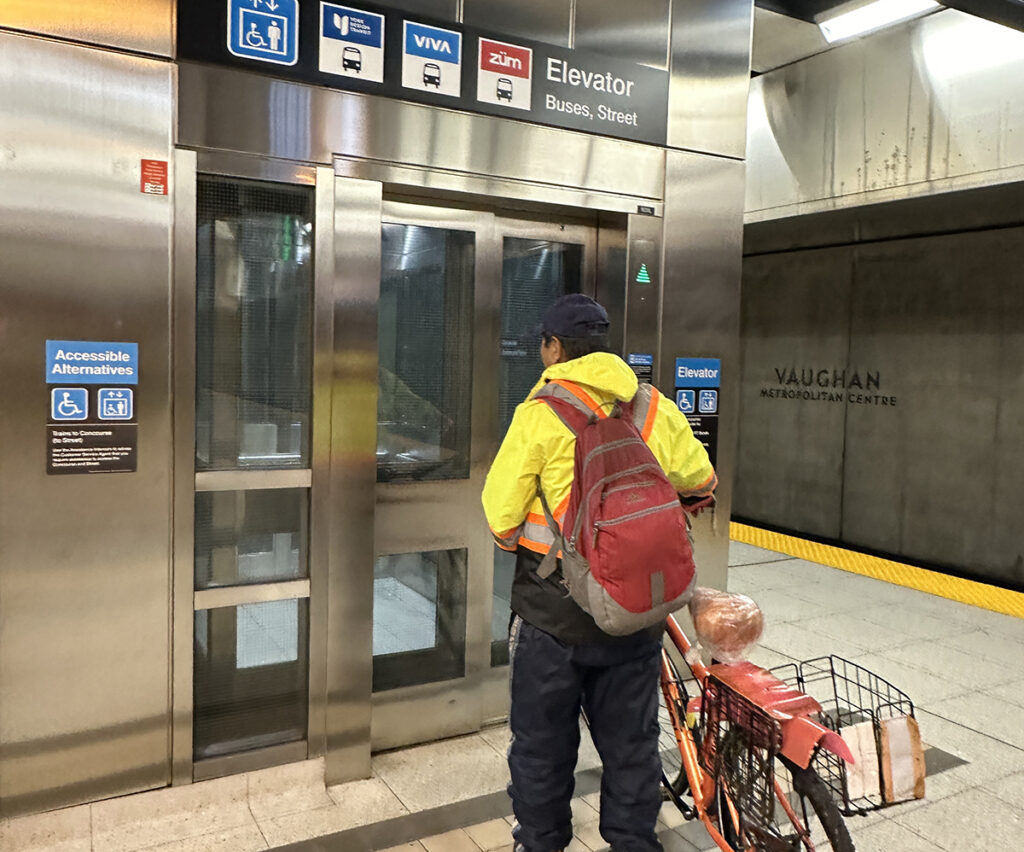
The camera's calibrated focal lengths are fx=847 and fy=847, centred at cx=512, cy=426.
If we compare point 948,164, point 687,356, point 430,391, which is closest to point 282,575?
point 430,391

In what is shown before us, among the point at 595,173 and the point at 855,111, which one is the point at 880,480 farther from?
the point at 595,173

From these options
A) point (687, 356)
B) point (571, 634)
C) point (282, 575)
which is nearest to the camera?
point (571, 634)

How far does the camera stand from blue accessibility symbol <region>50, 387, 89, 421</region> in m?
2.80

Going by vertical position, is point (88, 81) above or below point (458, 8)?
below

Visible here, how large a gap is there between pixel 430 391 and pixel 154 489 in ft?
3.94

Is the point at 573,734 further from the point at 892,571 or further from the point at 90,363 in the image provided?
the point at 892,571

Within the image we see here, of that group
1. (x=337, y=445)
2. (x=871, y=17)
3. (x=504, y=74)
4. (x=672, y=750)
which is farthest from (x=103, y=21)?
(x=871, y=17)

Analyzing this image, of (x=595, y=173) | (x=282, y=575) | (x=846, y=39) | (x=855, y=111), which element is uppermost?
(x=846, y=39)

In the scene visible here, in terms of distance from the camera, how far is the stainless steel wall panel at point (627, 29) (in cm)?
370

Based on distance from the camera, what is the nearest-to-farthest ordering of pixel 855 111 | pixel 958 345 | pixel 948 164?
1. pixel 948 164
2. pixel 855 111
3. pixel 958 345

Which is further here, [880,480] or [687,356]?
[880,480]

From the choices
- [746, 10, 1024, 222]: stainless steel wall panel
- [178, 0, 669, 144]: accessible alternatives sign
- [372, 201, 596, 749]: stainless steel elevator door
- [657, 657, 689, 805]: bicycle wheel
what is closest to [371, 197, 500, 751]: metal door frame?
[372, 201, 596, 749]: stainless steel elevator door

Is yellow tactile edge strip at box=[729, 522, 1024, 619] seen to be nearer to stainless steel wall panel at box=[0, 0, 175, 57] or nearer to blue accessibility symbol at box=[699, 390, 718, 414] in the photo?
blue accessibility symbol at box=[699, 390, 718, 414]

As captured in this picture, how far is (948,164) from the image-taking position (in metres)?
5.54
